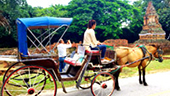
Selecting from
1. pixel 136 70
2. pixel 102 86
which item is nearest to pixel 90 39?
pixel 102 86

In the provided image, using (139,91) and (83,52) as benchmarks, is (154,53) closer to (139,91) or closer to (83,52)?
(139,91)

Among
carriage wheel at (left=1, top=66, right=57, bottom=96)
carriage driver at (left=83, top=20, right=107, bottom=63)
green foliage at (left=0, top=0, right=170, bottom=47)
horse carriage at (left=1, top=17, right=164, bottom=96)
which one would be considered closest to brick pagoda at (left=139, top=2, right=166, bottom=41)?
green foliage at (left=0, top=0, right=170, bottom=47)

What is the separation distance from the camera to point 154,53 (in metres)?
6.07

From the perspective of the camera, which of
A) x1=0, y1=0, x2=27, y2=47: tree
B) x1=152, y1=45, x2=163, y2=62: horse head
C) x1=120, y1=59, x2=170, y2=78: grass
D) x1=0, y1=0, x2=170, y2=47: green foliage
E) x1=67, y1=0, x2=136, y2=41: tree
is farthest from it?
x1=67, y1=0, x2=136, y2=41: tree

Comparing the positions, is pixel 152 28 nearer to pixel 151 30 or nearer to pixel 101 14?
pixel 151 30

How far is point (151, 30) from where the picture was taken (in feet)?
72.6

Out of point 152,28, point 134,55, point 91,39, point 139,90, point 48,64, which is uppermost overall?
point 91,39

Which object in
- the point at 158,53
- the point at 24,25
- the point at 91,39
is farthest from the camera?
the point at 158,53

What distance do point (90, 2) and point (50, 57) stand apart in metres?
23.5

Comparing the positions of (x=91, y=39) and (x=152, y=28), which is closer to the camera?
(x=91, y=39)

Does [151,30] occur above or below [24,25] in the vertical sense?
below

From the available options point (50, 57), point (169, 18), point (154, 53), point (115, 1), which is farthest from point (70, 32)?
point (50, 57)

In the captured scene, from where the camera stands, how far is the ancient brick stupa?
21900 mm

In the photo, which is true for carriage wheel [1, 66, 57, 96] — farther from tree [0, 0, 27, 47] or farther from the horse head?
tree [0, 0, 27, 47]
